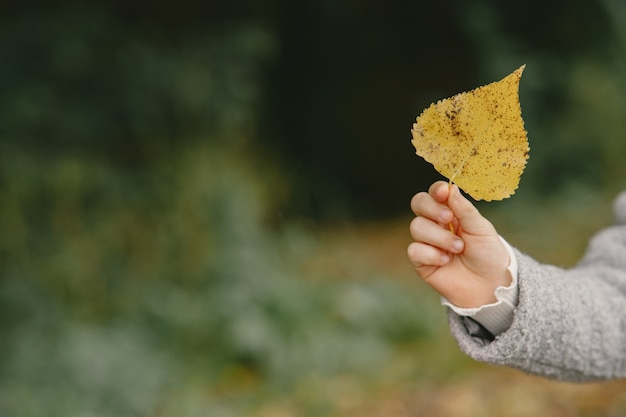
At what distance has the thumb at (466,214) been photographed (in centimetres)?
100

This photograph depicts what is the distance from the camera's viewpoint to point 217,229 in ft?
11.2

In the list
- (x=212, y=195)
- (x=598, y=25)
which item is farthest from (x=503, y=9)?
(x=212, y=195)

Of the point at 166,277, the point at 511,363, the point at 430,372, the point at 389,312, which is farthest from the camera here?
the point at 166,277

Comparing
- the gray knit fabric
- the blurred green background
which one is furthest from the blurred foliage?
the gray knit fabric

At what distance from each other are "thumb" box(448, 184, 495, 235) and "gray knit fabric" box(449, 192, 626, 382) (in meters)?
0.09

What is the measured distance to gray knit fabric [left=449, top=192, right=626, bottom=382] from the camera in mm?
1085

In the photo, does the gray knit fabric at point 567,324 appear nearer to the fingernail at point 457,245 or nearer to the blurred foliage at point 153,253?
the fingernail at point 457,245

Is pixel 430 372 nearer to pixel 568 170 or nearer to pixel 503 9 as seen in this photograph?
pixel 568 170

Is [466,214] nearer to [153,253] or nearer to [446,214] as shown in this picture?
[446,214]

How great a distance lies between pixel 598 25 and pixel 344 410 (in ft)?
9.86

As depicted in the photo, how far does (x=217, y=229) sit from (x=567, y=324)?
7.93 ft

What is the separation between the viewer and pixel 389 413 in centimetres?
228

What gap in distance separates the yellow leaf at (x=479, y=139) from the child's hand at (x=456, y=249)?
45mm

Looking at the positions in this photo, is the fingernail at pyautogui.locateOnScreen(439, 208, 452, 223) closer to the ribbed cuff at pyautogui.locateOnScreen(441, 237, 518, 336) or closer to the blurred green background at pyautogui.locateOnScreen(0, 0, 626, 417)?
the ribbed cuff at pyautogui.locateOnScreen(441, 237, 518, 336)
